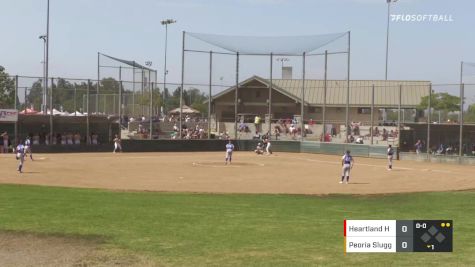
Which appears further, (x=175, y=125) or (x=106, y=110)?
(x=175, y=125)

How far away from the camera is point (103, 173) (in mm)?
28156

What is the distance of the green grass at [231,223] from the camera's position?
8.48 metres

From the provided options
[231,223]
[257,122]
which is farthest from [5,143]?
[231,223]

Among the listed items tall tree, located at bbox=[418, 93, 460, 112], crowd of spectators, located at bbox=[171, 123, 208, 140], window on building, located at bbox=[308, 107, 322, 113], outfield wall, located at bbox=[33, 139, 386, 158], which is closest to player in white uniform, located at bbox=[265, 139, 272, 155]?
outfield wall, located at bbox=[33, 139, 386, 158]

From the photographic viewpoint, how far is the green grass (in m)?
8.48

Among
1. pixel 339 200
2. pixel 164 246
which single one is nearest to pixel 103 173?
pixel 339 200

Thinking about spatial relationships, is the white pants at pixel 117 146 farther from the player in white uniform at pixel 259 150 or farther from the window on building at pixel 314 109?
the window on building at pixel 314 109

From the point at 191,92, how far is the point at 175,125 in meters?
3.22

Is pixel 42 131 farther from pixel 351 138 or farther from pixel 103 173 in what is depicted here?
pixel 351 138

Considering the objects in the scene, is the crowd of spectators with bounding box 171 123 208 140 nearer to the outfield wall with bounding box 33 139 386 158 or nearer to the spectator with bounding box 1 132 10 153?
the outfield wall with bounding box 33 139 386 158
